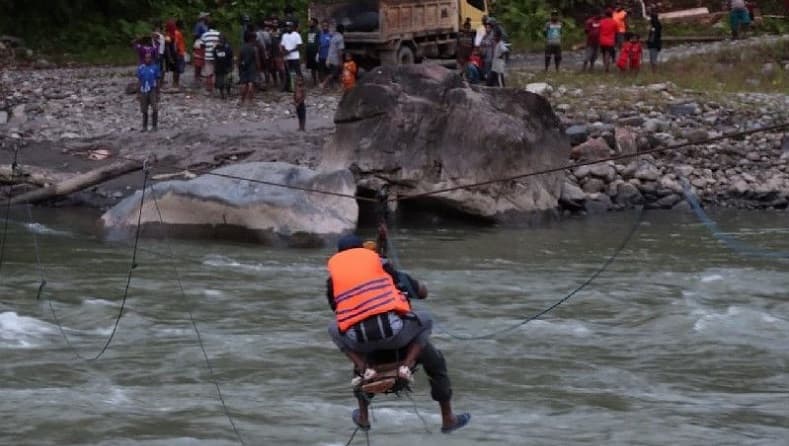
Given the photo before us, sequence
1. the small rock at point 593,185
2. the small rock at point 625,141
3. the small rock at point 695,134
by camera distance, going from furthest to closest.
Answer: the small rock at point 695,134
the small rock at point 625,141
the small rock at point 593,185

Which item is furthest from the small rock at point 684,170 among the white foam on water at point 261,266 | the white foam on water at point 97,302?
the white foam on water at point 97,302

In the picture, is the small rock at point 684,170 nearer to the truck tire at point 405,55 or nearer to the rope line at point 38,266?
the truck tire at point 405,55

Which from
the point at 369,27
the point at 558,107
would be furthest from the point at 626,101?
the point at 369,27

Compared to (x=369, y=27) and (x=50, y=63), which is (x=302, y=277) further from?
(x=50, y=63)

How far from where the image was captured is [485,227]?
70.0 ft

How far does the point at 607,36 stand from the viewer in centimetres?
2842

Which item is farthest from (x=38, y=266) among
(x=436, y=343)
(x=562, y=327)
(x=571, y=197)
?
(x=571, y=197)

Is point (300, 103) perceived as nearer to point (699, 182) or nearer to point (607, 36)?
point (699, 182)

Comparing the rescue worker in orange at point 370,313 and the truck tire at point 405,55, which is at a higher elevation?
the truck tire at point 405,55

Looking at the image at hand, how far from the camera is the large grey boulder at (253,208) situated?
1933 cm

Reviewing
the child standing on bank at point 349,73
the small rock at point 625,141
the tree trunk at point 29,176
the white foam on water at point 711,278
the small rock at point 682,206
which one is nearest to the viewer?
the white foam on water at point 711,278

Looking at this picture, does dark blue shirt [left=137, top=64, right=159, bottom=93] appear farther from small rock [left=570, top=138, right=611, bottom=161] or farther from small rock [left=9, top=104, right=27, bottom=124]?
small rock [left=570, top=138, right=611, bottom=161]

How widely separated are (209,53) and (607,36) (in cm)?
782

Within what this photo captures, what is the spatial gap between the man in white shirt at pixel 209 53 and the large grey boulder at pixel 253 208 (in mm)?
6762
